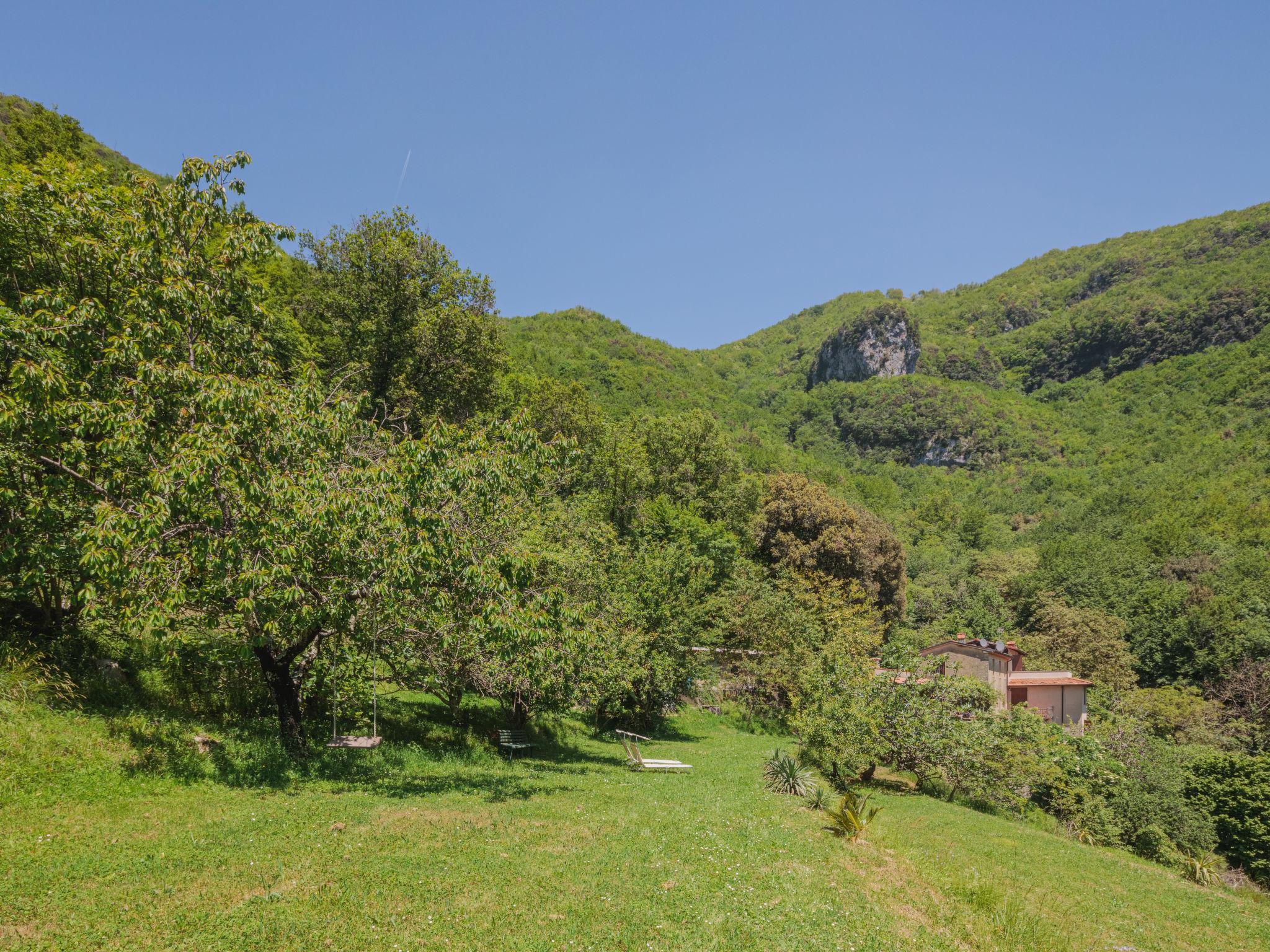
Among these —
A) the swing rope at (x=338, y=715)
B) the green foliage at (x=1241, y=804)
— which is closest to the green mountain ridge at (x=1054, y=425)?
the green foliage at (x=1241, y=804)

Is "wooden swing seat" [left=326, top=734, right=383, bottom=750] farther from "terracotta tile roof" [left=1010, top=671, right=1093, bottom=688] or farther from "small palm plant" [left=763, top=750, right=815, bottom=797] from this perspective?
"terracotta tile roof" [left=1010, top=671, right=1093, bottom=688]

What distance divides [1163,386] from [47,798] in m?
166

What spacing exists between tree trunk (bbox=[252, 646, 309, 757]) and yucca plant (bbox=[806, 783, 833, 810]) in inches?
→ 422

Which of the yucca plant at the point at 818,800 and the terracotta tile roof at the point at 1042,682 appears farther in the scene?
the terracotta tile roof at the point at 1042,682

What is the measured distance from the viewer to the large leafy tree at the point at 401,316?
98.8ft

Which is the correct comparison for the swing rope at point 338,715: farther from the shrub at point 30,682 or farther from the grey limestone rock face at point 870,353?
the grey limestone rock face at point 870,353

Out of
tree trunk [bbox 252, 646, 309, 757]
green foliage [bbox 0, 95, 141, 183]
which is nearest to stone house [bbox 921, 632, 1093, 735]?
tree trunk [bbox 252, 646, 309, 757]

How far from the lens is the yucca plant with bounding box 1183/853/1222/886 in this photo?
19.7 meters

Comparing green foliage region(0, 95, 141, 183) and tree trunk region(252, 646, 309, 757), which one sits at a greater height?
green foliage region(0, 95, 141, 183)

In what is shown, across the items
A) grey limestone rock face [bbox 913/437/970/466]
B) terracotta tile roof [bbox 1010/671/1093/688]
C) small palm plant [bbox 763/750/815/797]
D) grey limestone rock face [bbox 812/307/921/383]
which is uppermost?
grey limestone rock face [bbox 812/307/921/383]

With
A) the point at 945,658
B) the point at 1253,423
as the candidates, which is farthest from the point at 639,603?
the point at 1253,423

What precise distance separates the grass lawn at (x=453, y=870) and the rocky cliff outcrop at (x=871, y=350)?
547 ft

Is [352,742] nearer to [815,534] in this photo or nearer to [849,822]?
[849,822]

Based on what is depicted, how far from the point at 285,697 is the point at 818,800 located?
11449 mm
